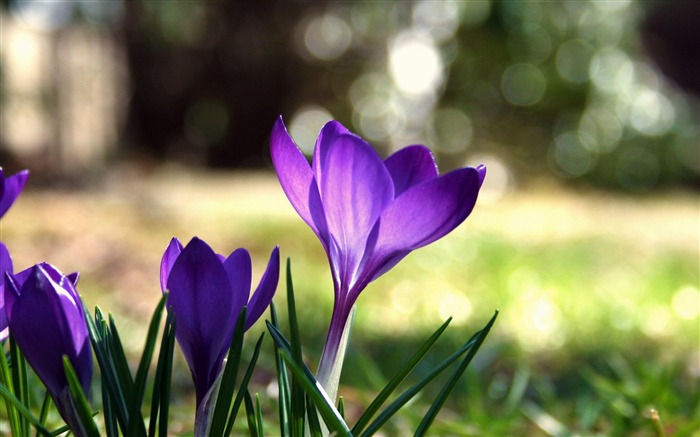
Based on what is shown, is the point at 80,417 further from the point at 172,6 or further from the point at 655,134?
the point at 172,6

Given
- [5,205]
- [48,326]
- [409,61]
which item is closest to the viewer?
[48,326]

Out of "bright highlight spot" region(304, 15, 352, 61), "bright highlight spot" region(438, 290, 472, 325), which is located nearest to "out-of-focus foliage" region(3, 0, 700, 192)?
"bright highlight spot" region(304, 15, 352, 61)

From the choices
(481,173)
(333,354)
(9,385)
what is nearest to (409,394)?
(333,354)

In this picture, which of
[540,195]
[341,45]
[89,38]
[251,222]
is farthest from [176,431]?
[341,45]

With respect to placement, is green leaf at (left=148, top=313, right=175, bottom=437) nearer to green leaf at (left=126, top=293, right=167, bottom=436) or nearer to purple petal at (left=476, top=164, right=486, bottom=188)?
green leaf at (left=126, top=293, right=167, bottom=436)

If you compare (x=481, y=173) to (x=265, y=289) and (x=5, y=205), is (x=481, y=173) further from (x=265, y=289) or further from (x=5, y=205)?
(x=5, y=205)

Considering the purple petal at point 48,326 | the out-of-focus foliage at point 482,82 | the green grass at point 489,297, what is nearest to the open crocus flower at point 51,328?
the purple petal at point 48,326
